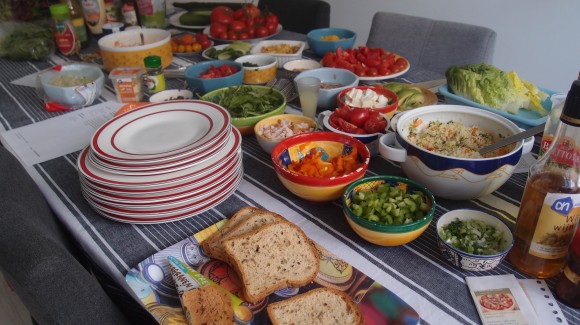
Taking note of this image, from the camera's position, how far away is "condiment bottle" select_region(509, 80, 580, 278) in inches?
27.1

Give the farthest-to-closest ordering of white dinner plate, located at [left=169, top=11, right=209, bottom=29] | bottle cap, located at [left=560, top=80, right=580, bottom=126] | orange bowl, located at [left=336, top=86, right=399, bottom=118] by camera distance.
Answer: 1. white dinner plate, located at [left=169, top=11, right=209, bottom=29]
2. orange bowl, located at [left=336, top=86, right=399, bottom=118]
3. bottle cap, located at [left=560, top=80, right=580, bottom=126]

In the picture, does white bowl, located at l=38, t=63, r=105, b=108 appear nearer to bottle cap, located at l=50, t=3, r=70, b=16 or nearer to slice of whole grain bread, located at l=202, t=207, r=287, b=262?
bottle cap, located at l=50, t=3, r=70, b=16

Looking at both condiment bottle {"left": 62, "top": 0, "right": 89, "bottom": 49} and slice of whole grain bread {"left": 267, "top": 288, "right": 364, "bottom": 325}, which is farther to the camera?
condiment bottle {"left": 62, "top": 0, "right": 89, "bottom": 49}

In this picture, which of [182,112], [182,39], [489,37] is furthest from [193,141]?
[489,37]

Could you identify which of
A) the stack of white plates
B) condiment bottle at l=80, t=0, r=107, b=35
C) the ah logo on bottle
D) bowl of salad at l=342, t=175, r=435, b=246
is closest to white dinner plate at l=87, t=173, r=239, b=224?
the stack of white plates

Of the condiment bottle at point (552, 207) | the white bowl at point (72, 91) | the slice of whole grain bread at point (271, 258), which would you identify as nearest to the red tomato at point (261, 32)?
the white bowl at point (72, 91)

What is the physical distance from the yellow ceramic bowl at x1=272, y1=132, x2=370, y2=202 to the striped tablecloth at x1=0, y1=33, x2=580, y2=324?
0.06 meters

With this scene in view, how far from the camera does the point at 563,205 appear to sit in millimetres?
687

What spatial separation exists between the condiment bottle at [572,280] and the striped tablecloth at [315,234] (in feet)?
0.06

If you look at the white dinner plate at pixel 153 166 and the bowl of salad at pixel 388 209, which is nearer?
the bowl of salad at pixel 388 209

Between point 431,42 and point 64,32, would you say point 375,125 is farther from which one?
point 64,32

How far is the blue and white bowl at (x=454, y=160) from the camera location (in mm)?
864

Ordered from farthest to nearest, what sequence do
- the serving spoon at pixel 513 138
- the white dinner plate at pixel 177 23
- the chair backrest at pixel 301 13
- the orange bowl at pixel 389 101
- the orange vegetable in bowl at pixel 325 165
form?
the chair backrest at pixel 301 13 → the white dinner plate at pixel 177 23 → the orange bowl at pixel 389 101 → the orange vegetable in bowl at pixel 325 165 → the serving spoon at pixel 513 138

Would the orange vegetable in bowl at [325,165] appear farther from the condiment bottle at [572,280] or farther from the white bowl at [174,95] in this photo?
the white bowl at [174,95]
